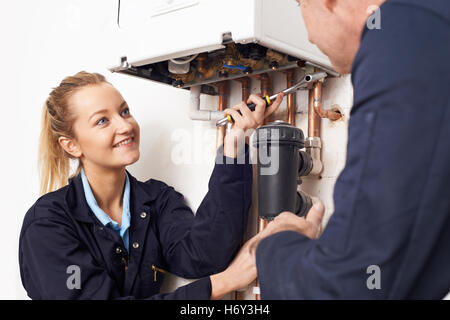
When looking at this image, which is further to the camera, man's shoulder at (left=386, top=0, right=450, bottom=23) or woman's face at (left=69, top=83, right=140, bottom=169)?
woman's face at (left=69, top=83, right=140, bottom=169)

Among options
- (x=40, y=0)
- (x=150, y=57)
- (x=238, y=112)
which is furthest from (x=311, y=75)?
(x=40, y=0)

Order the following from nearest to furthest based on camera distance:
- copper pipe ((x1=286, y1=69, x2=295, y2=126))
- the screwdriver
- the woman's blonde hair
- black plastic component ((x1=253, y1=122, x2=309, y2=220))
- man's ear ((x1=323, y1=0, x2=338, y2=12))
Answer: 1. man's ear ((x1=323, y1=0, x2=338, y2=12))
2. black plastic component ((x1=253, y1=122, x2=309, y2=220))
3. the screwdriver
4. copper pipe ((x1=286, y1=69, x2=295, y2=126))
5. the woman's blonde hair

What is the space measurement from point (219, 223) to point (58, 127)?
57cm

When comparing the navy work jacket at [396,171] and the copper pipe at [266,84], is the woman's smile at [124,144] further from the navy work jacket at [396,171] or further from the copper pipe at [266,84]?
the navy work jacket at [396,171]

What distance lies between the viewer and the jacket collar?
1177 millimetres

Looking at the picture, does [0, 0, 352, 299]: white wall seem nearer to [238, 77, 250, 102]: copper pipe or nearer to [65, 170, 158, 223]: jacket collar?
[238, 77, 250, 102]: copper pipe

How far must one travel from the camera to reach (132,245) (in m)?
1.21

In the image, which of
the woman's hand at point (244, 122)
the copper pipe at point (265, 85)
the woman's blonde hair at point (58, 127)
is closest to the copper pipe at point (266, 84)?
the copper pipe at point (265, 85)

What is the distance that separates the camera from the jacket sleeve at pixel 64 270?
40.2 inches

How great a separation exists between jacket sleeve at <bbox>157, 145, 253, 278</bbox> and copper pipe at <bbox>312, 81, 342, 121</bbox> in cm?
20

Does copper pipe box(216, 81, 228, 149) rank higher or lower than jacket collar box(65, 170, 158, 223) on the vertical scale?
higher

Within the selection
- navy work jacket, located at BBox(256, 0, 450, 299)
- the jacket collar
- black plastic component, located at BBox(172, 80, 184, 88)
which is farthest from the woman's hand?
navy work jacket, located at BBox(256, 0, 450, 299)

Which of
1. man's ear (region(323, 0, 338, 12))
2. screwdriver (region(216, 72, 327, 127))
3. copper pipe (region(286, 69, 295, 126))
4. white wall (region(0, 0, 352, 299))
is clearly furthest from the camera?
white wall (region(0, 0, 352, 299))

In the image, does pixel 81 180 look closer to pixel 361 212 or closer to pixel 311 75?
pixel 311 75
